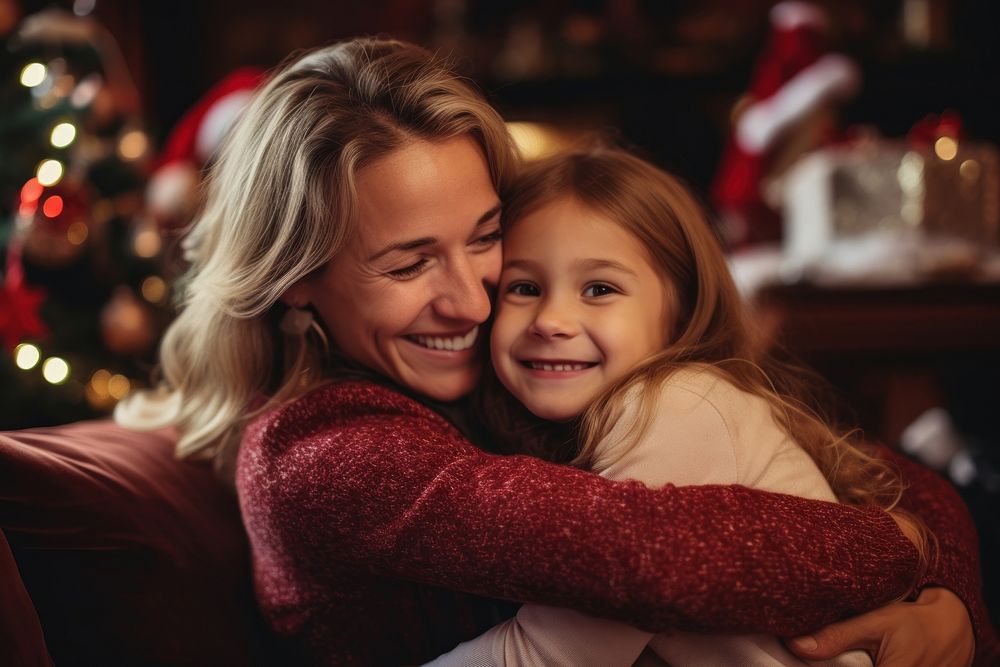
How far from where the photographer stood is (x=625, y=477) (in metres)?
0.94

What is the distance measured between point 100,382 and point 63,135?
2.27 feet

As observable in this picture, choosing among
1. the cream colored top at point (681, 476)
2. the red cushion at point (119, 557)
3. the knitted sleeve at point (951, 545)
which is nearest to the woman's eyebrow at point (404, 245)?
the cream colored top at point (681, 476)

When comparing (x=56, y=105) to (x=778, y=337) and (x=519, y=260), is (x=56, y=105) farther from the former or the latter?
(x=778, y=337)

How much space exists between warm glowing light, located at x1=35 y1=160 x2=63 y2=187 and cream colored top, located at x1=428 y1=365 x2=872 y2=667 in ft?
5.28

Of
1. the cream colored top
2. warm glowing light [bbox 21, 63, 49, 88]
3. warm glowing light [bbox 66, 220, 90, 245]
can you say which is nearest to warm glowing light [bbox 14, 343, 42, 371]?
warm glowing light [bbox 66, 220, 90, 245]

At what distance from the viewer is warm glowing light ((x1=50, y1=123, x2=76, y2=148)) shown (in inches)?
78.7

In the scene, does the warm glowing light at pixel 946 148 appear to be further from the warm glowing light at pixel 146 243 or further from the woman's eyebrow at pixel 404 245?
the warm glowing light at pixel 146 243

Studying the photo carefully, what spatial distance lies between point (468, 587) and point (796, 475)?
1.32 ft

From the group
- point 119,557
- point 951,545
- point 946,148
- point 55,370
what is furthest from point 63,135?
point 946,148

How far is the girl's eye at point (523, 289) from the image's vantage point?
3.69ft

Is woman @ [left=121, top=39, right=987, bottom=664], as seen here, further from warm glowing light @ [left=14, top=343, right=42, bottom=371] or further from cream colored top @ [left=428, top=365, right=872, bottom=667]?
warm glowing light @ [left=14, top=343, right=42, bottom=371]

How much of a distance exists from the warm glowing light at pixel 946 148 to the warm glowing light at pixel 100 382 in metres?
2.55

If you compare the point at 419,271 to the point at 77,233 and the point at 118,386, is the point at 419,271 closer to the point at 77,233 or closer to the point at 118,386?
the point at 77,233

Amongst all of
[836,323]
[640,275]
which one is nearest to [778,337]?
[640,275]
